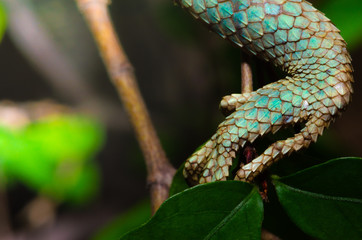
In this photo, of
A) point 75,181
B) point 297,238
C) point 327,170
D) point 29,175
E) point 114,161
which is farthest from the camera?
point 114,161

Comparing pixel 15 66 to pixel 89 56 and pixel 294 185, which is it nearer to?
pixel 89 56

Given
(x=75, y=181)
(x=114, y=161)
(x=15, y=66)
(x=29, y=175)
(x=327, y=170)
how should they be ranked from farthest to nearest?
1. (x=114, y=161)
2. (x=15, y=66)
3. (x=75, y=181)
4. (x=29, y=175)
5. (x=327, y=170)

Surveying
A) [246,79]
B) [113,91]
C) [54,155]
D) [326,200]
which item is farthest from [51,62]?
[326,200]

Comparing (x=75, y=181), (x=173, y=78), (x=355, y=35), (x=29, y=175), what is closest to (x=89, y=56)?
(x=173, y=78)

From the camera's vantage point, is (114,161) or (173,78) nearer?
(173,78)

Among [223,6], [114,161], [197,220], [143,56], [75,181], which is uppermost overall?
[223,6]

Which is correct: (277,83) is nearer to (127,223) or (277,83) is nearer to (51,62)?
(127,223)

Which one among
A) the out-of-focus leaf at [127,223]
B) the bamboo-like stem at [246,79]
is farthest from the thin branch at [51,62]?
the bamboo-like stem at [246,79]

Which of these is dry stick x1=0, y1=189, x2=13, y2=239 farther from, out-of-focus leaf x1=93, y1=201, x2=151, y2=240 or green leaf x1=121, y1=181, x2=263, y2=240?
green leaf x1=121, y1=181, x2=263, y2=240
